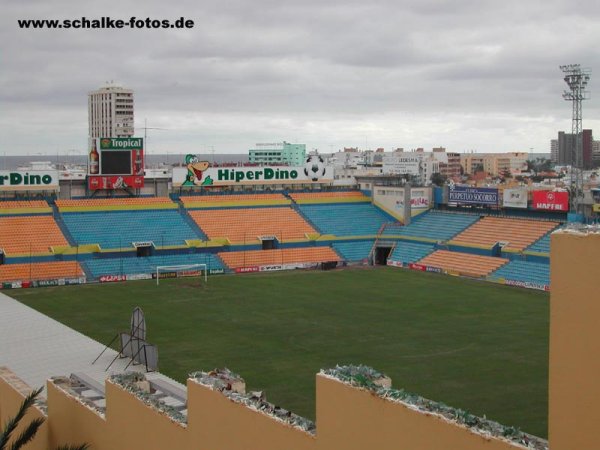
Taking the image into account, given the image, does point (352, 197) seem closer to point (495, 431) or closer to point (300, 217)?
point (300, 217)

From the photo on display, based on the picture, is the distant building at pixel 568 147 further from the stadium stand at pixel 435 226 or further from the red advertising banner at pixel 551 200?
the red advertising banner at pixel 551 200

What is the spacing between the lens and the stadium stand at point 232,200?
6294cm

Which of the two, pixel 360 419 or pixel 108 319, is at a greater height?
pixel 360 419

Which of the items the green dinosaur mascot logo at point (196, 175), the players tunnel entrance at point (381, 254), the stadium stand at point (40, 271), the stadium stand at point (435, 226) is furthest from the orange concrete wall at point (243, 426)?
the green dinosaur mascot logo at point (196, 175)

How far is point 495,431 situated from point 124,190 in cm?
5533

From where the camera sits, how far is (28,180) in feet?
192

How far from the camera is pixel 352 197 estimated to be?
68.1 metres

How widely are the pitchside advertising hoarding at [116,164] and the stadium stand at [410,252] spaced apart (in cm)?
1890

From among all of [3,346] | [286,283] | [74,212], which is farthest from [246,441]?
[74,212]

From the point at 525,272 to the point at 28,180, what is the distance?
33.7 meters

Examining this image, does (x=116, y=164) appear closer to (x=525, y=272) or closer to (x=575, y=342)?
(x=525, y=272)

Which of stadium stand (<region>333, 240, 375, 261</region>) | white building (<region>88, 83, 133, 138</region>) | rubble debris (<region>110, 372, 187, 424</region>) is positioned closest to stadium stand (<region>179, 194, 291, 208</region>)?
stadium stand (<region>333, 240, 375, 261</region>)

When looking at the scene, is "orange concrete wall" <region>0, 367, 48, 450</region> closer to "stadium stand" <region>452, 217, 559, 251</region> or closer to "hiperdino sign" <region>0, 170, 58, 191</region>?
"stadium stand" <region>452, 217, 559, 251</region>

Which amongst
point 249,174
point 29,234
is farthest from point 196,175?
point 29,234
